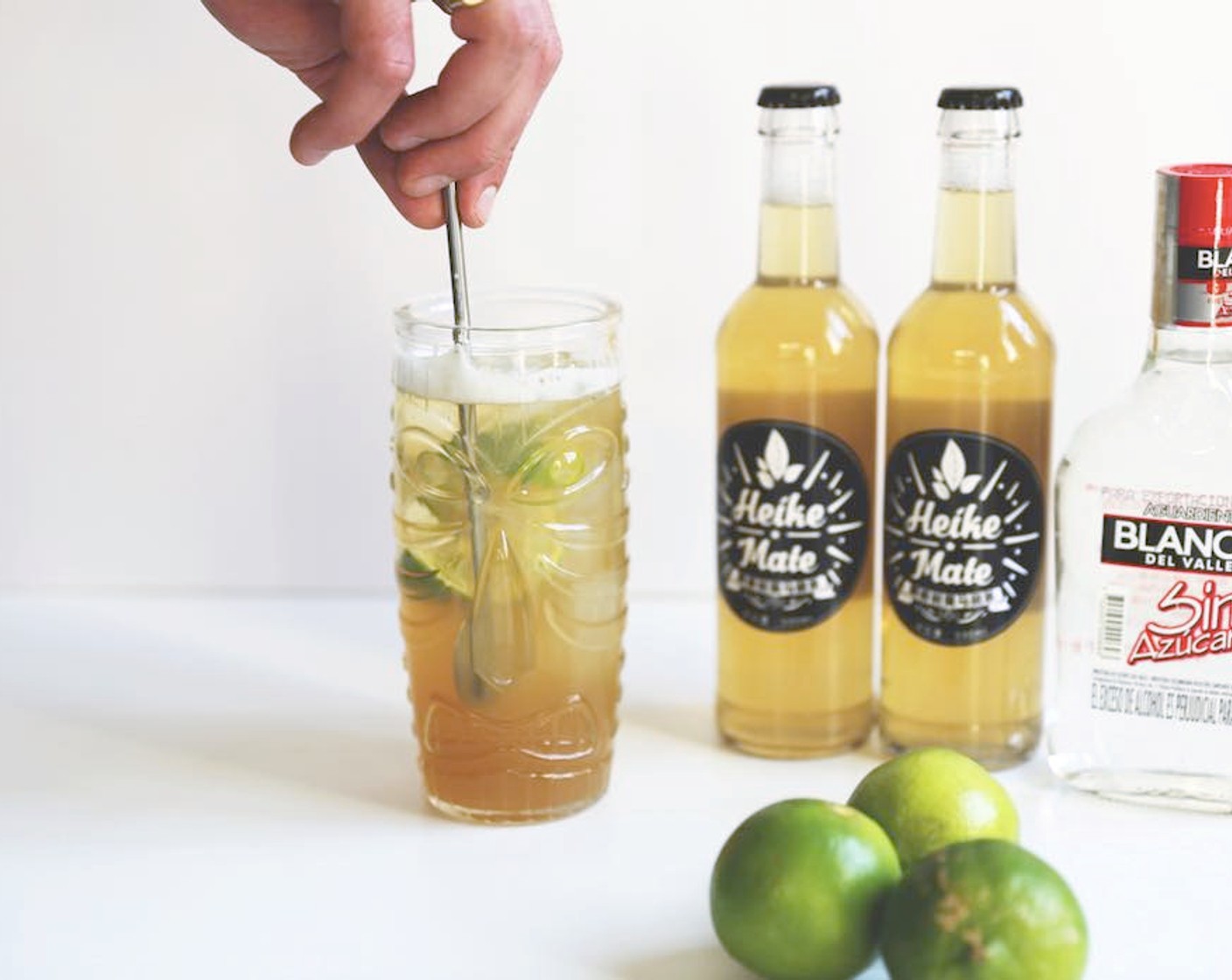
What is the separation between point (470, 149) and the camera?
1051 mm

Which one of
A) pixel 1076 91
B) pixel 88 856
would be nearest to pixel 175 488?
pixel 88 856

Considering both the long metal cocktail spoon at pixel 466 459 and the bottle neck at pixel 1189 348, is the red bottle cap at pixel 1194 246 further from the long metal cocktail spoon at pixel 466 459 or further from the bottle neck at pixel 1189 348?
the long metal cocktail spoon at pixel 466 459

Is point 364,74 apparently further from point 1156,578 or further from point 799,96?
point 1156,578

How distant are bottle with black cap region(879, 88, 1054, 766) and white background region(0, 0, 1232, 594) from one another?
34 cm

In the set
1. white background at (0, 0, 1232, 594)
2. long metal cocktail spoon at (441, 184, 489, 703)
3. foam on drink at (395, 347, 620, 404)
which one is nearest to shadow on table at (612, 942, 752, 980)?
long metal cocktail spoon at (441, 184, 489, 703)

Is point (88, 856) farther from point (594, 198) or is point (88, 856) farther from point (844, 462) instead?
point (594, 198)

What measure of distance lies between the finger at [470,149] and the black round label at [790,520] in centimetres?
25

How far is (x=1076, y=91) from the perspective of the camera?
1.44 m

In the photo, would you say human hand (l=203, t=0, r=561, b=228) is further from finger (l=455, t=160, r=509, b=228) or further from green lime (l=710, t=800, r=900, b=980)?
green lime (l=710, t=800, r=900, b=980)

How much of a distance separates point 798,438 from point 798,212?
0.47 feet

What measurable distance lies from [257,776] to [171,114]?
589 mm

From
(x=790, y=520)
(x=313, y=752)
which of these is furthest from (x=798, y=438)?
(x=313, y=752)

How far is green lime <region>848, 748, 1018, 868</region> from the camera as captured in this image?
3.21ft

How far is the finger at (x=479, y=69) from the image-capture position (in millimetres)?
996
